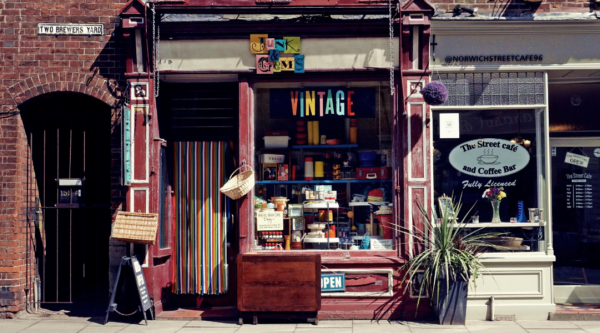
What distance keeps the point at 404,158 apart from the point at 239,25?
2.97 meters

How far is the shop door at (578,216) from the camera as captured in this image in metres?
8.79

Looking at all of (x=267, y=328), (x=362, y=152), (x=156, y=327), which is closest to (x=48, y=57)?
(x=156, y=327)

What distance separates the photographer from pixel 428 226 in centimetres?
809

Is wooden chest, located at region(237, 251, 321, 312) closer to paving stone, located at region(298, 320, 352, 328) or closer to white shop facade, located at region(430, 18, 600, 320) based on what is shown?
paving stone, located at region(298, 320, 352, 328)

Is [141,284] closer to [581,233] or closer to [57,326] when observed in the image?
→ [57,326]

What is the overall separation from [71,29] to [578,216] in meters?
7.98

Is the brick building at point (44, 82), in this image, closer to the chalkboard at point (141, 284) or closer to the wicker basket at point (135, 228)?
the wicker basket at point (135, 228)

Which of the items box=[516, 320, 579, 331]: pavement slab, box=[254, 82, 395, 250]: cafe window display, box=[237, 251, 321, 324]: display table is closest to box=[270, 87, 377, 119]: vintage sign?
→ box=[254, 82, 395, 250]: cafe window display

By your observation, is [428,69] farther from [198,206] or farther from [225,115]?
[198,206]

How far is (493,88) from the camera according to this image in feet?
27.5

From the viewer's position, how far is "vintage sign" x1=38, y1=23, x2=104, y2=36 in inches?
332

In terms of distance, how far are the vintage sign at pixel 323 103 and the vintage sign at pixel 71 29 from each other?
2669 mm

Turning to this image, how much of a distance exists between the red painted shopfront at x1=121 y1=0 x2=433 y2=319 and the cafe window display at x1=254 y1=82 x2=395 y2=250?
0.02m

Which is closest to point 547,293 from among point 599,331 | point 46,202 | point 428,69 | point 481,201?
point 599,331
